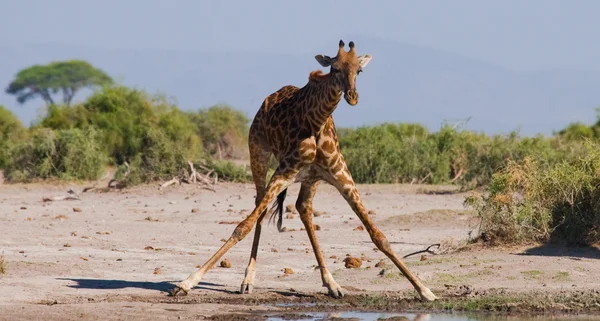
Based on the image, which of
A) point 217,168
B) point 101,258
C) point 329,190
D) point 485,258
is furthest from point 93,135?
point 485,258

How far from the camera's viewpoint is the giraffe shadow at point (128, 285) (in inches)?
442

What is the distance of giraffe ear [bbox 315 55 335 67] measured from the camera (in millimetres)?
10273

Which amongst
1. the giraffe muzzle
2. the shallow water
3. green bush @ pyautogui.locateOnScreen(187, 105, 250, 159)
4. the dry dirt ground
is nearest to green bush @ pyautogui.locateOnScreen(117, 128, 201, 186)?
the dry dirt ground

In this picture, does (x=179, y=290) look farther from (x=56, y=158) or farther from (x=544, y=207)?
(x=56, y=158)

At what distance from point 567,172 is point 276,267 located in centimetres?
341

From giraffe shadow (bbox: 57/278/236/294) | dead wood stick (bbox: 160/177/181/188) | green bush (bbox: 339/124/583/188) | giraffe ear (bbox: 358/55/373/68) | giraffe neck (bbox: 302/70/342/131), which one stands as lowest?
giraffe shadow (bbox: 57/278/236/294)

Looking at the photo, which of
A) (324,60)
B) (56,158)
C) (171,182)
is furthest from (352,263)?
(56,158)

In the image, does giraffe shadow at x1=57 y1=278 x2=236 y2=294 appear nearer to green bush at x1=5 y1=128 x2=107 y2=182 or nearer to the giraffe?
the giraffe

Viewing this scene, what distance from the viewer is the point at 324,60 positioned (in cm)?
1031

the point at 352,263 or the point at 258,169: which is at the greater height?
the point at 258,169

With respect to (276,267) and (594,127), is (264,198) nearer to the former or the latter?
(276,267)

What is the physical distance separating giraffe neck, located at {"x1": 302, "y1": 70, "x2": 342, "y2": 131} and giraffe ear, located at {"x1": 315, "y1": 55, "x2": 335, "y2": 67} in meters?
0.13

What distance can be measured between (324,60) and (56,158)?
A: 15.9m

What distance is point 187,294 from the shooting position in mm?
10852
